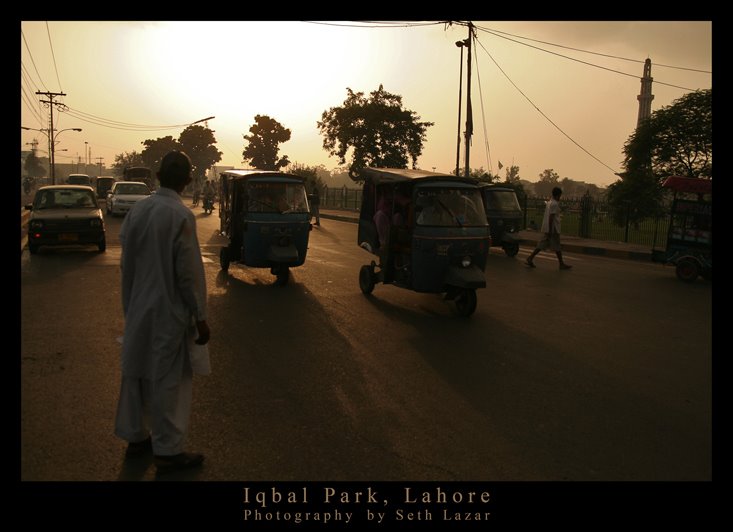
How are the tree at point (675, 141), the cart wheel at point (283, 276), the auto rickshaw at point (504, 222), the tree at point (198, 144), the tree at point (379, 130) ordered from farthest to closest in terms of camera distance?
the tree at point (198, 144), the tree at point (379, 130), the tree at point (675, 141), the auto rickshaw at point (504, 222), the cart wheel at point (283, 276)

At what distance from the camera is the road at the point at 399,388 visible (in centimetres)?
394

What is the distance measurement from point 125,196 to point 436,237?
22.6 metres

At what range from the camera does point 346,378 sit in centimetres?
567

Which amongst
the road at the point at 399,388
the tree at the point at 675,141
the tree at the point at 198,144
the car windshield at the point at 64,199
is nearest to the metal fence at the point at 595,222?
the tree at the point at 675,141

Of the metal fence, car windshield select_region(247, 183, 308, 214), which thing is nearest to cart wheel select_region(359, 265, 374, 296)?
car windshield select_region(247, 183, 308, 214)

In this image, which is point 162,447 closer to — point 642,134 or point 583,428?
point 583,428

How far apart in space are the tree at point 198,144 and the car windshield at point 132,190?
6716 cm

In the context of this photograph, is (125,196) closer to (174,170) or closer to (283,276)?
(283,276)

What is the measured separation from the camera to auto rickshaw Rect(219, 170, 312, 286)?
1113cm

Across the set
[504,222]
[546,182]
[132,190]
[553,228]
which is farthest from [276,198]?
[546,182]

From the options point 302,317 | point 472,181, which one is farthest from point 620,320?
point 302,317

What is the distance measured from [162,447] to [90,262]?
11010 mm

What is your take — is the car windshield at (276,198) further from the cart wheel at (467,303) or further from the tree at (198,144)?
the tree at (198,144)
